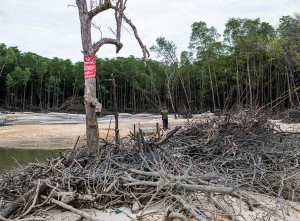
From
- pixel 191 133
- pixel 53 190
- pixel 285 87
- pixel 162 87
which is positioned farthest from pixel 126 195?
pixel 162 87

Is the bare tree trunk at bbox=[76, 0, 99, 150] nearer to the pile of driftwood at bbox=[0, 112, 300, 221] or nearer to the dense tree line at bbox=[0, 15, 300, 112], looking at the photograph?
the pile of driftwood at bbox=[0, 112, 300, 221]

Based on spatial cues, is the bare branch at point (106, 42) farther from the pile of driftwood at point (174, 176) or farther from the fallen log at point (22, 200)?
the fallen log at point (22, 200)

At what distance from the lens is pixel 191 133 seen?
763cm

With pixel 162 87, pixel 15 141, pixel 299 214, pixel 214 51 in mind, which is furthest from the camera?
pixel 162 87

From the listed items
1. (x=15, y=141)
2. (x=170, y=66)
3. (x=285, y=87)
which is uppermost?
(x=170, y=66)

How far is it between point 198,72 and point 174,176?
5468 centimetres

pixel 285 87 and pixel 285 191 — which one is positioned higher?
pixel 285 87

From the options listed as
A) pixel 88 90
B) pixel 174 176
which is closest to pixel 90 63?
pixel 88 90

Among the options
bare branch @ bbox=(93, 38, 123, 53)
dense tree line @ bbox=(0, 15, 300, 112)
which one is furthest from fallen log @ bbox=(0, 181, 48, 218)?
dense tree line @ bbox=(0, 15, 300, 112)

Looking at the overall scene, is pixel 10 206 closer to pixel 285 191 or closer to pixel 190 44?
pixel 285 191

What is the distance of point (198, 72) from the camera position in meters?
58.8

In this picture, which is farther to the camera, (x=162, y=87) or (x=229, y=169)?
(x=162, y=87)

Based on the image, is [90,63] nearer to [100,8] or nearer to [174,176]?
[100,8]

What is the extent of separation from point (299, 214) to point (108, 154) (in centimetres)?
294
